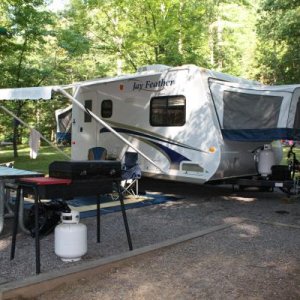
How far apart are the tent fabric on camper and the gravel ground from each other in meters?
1.44

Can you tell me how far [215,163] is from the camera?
28.0 ft

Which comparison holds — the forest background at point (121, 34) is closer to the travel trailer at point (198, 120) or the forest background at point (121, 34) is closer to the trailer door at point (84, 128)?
the trailer door at point (84, 128)

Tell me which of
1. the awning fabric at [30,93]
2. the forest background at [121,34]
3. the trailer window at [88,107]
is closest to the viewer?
the awning fabric at [30,93]

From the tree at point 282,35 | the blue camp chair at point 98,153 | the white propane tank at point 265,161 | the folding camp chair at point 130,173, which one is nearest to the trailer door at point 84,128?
the blue camp chair at point 98,153

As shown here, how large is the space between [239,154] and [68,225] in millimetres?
4918

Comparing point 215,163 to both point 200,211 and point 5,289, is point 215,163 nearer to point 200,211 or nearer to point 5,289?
point 200,211

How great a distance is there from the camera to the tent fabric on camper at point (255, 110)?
8508mm

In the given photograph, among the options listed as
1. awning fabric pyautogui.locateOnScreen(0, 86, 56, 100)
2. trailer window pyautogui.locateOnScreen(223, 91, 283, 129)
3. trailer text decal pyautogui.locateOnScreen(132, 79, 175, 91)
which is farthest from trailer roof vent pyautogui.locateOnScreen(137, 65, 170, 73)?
awning fabric pyautogui.locateOnScreen(0, 86, 56, 100)

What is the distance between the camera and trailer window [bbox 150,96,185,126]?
30.0ft

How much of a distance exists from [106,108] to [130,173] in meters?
2.28

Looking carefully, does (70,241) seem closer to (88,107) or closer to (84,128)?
(88,107)

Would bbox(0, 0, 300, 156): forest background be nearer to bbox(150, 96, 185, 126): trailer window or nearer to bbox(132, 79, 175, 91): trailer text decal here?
bbox(132, 79, 175, 91): trailer text decal

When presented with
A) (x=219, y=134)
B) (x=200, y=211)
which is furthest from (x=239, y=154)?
(x=200, y=211)

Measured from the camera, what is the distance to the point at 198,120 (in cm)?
880
